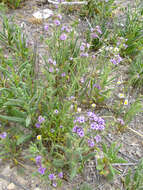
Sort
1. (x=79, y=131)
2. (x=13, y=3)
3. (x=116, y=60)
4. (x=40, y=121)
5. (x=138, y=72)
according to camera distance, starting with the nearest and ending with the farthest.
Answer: (x=79, y=131) < (x=40, y=121) < (x=116, y=60) < (x=138, y=72) < (x=13, y=3)

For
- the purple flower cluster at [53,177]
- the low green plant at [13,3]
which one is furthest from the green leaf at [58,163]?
the low green plant at [13,3]

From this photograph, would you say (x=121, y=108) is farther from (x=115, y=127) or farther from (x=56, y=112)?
(x=56, y=112)

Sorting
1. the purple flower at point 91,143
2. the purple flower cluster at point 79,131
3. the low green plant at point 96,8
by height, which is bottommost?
the purple flower at point 91,143

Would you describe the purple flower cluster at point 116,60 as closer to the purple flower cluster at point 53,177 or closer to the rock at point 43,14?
the purple flower cluster at point 53,177

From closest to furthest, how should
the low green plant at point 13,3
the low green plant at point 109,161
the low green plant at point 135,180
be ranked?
the low green plant at point 135,180
the low green plant at point 109,161
the low green plant at point 13,3

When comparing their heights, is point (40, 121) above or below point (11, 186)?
above

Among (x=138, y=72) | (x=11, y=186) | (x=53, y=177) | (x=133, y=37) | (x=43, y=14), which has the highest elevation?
(x=43, y=14)

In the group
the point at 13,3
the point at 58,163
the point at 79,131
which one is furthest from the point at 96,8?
the point at 58,163

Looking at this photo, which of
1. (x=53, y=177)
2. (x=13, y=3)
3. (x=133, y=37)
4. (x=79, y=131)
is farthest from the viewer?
(x=13, y=3)

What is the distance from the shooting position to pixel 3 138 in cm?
162

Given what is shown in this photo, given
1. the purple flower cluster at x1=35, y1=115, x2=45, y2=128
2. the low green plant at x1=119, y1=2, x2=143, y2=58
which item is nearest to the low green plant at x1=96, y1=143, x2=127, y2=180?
the purple flower cluster at x1=35, y1=115, x2=45, y2=128

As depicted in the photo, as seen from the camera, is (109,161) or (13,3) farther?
(13,3)

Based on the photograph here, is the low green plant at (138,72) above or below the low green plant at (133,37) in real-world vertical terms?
below

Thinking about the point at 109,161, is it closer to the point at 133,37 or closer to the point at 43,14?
the point at 133,37
